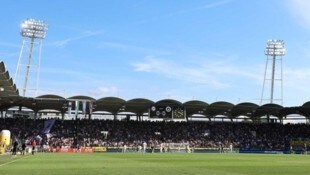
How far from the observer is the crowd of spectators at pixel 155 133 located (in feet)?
240

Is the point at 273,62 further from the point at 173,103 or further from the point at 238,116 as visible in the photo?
the point at 173,103

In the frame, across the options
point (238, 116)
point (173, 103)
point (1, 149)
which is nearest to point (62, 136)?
point (173, 103)

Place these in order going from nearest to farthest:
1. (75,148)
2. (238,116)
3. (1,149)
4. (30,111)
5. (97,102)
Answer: (1,149)
(75,148)
(97,102)
(30,111)
(238,116)

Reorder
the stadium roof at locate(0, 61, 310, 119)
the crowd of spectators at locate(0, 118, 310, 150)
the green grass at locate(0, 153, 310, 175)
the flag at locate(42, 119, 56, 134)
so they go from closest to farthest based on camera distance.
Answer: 1. the green grass at locate(0, 153, 310, 175)
2. the stadium roof at locate(0, 61, 310, 119)
3. the crowd of spectators at locate(0, 118, 310, 150)
4. the flag at locate(42, 119, 56, 134)

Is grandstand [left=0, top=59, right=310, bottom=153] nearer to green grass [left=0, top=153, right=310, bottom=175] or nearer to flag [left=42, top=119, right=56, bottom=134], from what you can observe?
flag [left=42, top=119, right=56, bottom=134]

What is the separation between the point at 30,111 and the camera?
3167 inches

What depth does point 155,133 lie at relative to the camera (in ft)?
268

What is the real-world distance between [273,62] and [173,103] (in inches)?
1171

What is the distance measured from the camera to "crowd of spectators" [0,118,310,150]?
73.2 meters

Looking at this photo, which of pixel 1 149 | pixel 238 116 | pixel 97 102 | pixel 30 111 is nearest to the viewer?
pixel 1 149

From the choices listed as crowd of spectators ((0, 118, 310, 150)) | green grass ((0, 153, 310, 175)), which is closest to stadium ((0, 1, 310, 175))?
crowd of spectators ((0, 118, 310, 150))

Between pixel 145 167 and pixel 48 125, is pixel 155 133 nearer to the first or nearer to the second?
pixel 48 125

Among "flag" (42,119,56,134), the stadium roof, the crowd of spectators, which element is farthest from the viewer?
"flag" (42,119,56,134)

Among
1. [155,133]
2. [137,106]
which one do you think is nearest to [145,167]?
[137,106]
